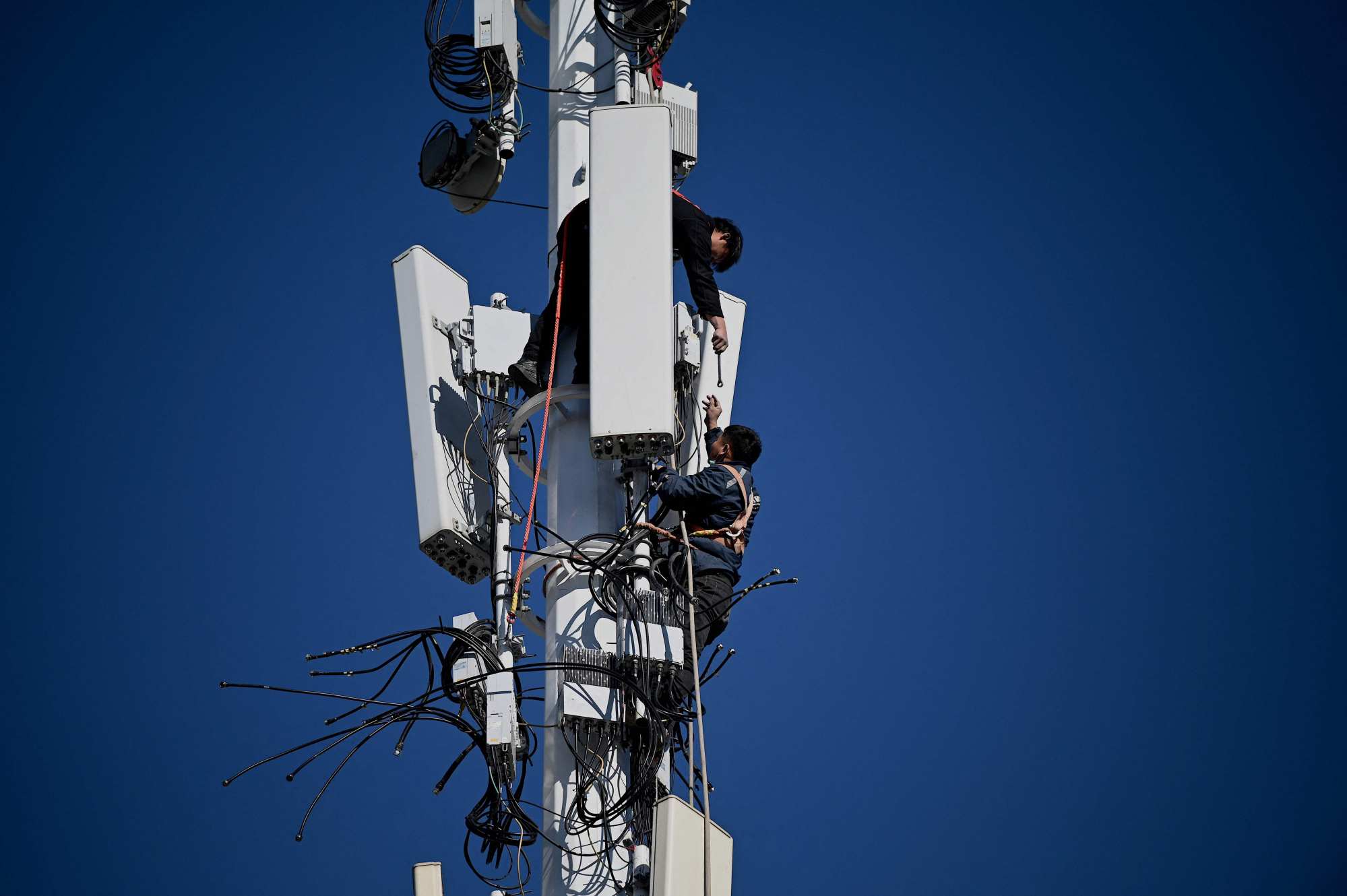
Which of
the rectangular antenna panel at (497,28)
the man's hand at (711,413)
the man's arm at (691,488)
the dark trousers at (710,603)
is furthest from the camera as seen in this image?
the rectangular antenna panel at (497,28)

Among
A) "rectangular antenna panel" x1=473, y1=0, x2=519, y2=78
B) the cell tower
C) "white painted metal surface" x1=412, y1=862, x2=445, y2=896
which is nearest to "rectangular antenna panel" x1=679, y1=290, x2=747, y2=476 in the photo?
the cell tower

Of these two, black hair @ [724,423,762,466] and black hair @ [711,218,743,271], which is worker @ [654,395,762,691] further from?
black hair @ [711,218,743,271]

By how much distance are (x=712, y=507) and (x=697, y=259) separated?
1316 mm

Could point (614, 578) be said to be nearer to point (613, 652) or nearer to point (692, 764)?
point (613, 652)

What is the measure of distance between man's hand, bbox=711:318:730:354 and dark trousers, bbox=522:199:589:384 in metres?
0.68

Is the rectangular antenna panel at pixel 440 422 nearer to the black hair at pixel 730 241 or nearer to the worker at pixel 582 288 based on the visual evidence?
the worker at pixel 582 288

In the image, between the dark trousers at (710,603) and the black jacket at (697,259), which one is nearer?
the dark trousers at (710,603)

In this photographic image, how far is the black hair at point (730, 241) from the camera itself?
9.27 metres

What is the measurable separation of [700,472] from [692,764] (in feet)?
6.35

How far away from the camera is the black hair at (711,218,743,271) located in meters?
9.27

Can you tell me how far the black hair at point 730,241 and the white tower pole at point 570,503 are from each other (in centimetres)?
81

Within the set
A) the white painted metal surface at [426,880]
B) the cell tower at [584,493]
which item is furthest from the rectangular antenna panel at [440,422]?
the white painted metal surface at [426,880]

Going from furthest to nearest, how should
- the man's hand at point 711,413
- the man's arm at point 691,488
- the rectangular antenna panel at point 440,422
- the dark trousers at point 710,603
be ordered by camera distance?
the man's hand at point 711,413
the rectangular antenna panel at point 440,422
the dark trousers at point 710,603
the man's arm at point 691,488

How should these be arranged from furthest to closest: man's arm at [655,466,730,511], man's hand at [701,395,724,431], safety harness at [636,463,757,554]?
man's hand at [701,395,724,431], safety harness at [636,463,757,554], man's arm at [655,466,730,511]
